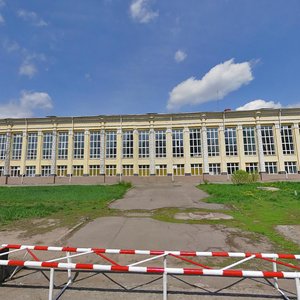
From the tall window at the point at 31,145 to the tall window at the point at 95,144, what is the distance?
36.5ft

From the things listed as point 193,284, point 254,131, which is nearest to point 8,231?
point 193,284

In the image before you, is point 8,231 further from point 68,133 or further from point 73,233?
point 68,133

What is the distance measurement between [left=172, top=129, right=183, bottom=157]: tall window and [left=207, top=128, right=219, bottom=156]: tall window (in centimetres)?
497

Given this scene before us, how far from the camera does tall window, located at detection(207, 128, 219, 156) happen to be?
42281 millimetres

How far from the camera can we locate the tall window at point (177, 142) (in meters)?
43.0

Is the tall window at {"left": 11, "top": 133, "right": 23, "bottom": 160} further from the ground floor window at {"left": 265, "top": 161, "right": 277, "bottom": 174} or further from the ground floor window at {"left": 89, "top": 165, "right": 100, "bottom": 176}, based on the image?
the ground floor window at {"left": 265, "top": 161, "right": 277, "bottom": 174}

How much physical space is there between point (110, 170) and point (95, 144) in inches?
230

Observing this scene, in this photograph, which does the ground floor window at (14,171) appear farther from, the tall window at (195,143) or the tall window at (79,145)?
the tall window at (195,143)

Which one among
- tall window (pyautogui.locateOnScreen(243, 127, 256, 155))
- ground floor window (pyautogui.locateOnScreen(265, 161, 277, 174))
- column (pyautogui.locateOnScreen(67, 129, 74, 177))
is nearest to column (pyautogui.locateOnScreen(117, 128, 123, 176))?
column (pyautogui.locateOnScreen(67, 129, 74, 177))

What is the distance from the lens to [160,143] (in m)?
43.5

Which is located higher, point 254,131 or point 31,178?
point 254,131

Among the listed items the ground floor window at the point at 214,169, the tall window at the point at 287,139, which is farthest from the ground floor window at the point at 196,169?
the tall window at the point at 287,139

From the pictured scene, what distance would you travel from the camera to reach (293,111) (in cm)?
4081

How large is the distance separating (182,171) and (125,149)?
11.4 meters
